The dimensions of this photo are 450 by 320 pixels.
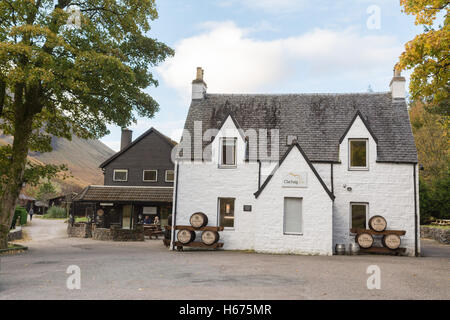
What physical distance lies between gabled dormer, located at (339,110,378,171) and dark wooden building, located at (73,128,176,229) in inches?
708

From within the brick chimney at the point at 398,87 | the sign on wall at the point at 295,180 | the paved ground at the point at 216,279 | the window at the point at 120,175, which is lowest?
the paved ground at the point at 216,279

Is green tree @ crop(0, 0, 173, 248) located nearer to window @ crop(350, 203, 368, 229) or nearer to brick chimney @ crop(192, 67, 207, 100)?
brick chimney @ crop(192, 67, 207, 100)

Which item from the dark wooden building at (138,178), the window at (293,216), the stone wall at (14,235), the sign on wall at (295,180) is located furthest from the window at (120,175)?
the window at (293,216)

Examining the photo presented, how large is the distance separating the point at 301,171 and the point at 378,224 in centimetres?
431

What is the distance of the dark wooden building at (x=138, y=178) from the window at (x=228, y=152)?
14442 millimetres

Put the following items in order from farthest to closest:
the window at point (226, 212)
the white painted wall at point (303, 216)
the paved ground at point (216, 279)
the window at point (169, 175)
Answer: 1. the window at point (169, 175)
2. the window at point (226, 212)
3. the white painted wall at point (303, 216)
4. the paved ground at point (216, 279)

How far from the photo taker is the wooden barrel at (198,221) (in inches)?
739

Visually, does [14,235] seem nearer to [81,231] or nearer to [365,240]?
[81,231]

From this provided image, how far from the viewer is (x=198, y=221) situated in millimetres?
18812

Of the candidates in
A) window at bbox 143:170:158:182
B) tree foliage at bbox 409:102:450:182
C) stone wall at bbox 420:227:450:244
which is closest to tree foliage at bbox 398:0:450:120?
stone wall at bbox 420:227:450:244

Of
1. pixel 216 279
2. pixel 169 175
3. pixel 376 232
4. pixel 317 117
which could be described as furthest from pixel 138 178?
pixel 216 279

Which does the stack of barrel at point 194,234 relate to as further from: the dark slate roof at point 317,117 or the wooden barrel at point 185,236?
the dark slate roof at point 317,117
